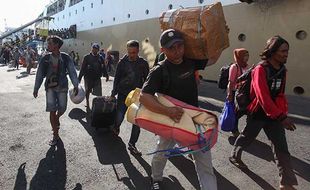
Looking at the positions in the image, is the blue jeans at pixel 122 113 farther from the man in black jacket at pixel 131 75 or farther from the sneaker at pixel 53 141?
the sneaker at pixel 53 141

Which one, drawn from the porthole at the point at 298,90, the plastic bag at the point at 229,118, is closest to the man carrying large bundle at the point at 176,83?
the plastic bag at the point at 229,118

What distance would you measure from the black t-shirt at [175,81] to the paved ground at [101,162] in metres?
1.46

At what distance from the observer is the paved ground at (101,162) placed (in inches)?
167

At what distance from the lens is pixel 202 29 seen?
10.0 ft

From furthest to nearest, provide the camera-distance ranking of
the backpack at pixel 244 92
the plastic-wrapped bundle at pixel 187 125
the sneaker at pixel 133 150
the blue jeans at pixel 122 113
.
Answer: the blue jeans at pixel 122 113 → the sneaker at pixel 133 150 → the backpack at pixel 244 92 → the plastic-wrapped bundle at pixel 187 125

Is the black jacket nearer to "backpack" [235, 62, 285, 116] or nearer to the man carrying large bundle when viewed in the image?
"backpack" [235, 62, 285, 116]

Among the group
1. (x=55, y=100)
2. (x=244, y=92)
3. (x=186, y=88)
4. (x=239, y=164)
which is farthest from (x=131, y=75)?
(x=186, y=88)

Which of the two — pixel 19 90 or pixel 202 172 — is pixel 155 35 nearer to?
pixel 19 90

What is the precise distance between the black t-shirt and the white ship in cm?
415

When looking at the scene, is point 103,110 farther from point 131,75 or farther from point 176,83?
point 176,83

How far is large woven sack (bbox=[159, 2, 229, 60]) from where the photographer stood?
3061 millimetres

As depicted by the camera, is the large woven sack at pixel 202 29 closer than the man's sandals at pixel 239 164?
Yes

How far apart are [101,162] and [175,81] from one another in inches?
92.9

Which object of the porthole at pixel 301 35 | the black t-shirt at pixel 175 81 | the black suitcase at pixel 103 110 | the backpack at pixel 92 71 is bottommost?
the black suitcase at pixel 103 110
